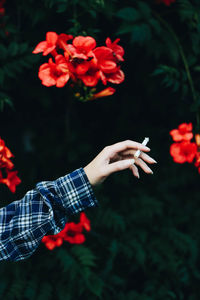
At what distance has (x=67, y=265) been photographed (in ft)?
7.43

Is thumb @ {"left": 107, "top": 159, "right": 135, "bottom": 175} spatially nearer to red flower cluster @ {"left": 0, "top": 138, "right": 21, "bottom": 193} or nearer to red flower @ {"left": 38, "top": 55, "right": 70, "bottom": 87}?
red flower @ {"left": 38, "top": 55, "right": 70, "bottom": 87}

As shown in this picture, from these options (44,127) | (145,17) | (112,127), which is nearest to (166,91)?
(112,127)

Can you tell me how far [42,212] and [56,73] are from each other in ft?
2.26

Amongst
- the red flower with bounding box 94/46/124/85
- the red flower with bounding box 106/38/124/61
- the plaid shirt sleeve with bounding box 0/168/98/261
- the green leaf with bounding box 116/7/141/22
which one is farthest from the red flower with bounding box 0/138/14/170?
the green leaf with bounding box 116/7/141/22

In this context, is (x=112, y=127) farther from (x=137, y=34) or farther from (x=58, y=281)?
(x=58, y=281)

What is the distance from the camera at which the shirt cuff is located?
4.28ft

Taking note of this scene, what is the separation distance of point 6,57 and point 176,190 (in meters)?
2.53

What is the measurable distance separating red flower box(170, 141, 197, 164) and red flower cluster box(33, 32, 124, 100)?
590 millimetres

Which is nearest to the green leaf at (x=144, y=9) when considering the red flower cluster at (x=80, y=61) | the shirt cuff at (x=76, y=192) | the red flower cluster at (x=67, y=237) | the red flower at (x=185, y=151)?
the red flower cluster at (x=80, y=61)

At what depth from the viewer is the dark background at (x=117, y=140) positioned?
2164 millimetres

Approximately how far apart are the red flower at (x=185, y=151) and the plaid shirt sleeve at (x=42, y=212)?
73 centimetres

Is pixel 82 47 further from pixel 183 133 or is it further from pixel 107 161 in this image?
pixel 183 133

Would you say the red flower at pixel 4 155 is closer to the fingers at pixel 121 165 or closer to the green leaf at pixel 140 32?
the fingers at pixel 121 165

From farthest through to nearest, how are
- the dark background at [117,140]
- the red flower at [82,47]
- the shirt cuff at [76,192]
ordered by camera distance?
the dark background at [117,140] → the red flower at [82,47] → the shirt cuff at [76,192]
